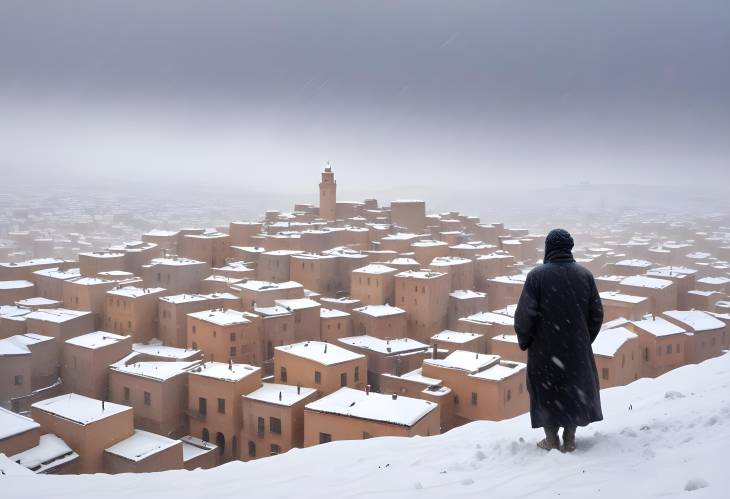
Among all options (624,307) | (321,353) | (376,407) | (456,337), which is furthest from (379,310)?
(376,407)

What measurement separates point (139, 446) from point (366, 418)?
22.7ft

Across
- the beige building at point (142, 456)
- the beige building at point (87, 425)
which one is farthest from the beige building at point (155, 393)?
the beige building at point (142, 456)

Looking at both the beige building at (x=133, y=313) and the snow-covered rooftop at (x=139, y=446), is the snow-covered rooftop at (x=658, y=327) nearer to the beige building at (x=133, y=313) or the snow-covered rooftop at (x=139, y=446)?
the snow-covered rooftop at (x=139, y=446)

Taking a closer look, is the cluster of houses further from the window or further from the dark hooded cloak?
the dark hooded cloak

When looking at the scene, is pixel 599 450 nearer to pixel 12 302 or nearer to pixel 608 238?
pixel 12 302

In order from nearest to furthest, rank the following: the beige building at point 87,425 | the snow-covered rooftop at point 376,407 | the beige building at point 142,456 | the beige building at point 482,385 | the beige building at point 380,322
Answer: the snow-covered rooftop at point 376,407 < the beige building at point 142,456 < the beige building at point 87,425 < the beige building at point 482,385 < the beige building at point 380,322

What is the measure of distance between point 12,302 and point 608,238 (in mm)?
52530

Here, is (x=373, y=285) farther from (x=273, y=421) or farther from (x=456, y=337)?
(x=273, y=421)

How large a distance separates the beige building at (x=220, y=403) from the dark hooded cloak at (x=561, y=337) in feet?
56.3

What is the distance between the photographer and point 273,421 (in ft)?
66.8

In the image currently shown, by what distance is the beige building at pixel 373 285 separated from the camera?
31.5 m

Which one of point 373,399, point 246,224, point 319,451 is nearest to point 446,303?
point 373,399

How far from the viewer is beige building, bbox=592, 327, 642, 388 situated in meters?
22.3

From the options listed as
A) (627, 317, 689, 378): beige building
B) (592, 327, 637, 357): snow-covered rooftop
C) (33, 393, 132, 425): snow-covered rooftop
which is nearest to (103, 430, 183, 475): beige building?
(33, 393, 132, 425): snow-covered rooftop
